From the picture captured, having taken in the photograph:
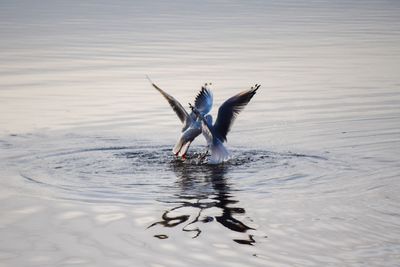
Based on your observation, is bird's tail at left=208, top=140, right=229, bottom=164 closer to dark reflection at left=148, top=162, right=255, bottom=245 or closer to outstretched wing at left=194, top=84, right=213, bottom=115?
dark reflection at left=148, top=162, right=255, bottom=245

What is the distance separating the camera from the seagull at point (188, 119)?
41.9ft

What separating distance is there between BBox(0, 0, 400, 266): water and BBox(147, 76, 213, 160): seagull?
226 millimetres

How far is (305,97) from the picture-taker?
57.2ft

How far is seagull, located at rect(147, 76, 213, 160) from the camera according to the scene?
41.9ft

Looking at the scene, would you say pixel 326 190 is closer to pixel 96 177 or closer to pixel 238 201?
pixel 238 201

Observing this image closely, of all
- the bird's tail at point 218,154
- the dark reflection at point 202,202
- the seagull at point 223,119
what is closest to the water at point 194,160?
the dark reflection at point 202,202

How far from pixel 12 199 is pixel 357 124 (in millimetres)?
6497

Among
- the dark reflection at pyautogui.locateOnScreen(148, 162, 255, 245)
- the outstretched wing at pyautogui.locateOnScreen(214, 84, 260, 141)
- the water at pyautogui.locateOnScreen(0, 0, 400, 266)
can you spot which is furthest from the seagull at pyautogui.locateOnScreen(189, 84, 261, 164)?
the dark reflection at pyautogui.locateOnScreen(148, 162, 255, 245)

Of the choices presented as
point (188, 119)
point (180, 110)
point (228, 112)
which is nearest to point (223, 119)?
point (228, 112)

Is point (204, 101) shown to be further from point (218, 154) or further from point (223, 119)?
point (218, 154)

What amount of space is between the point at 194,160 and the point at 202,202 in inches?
102

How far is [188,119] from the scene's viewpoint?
43.5 feet

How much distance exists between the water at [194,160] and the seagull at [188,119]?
23cm

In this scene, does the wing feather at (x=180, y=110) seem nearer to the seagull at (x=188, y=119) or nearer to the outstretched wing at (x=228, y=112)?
the seagull at (x=188, y=119)
